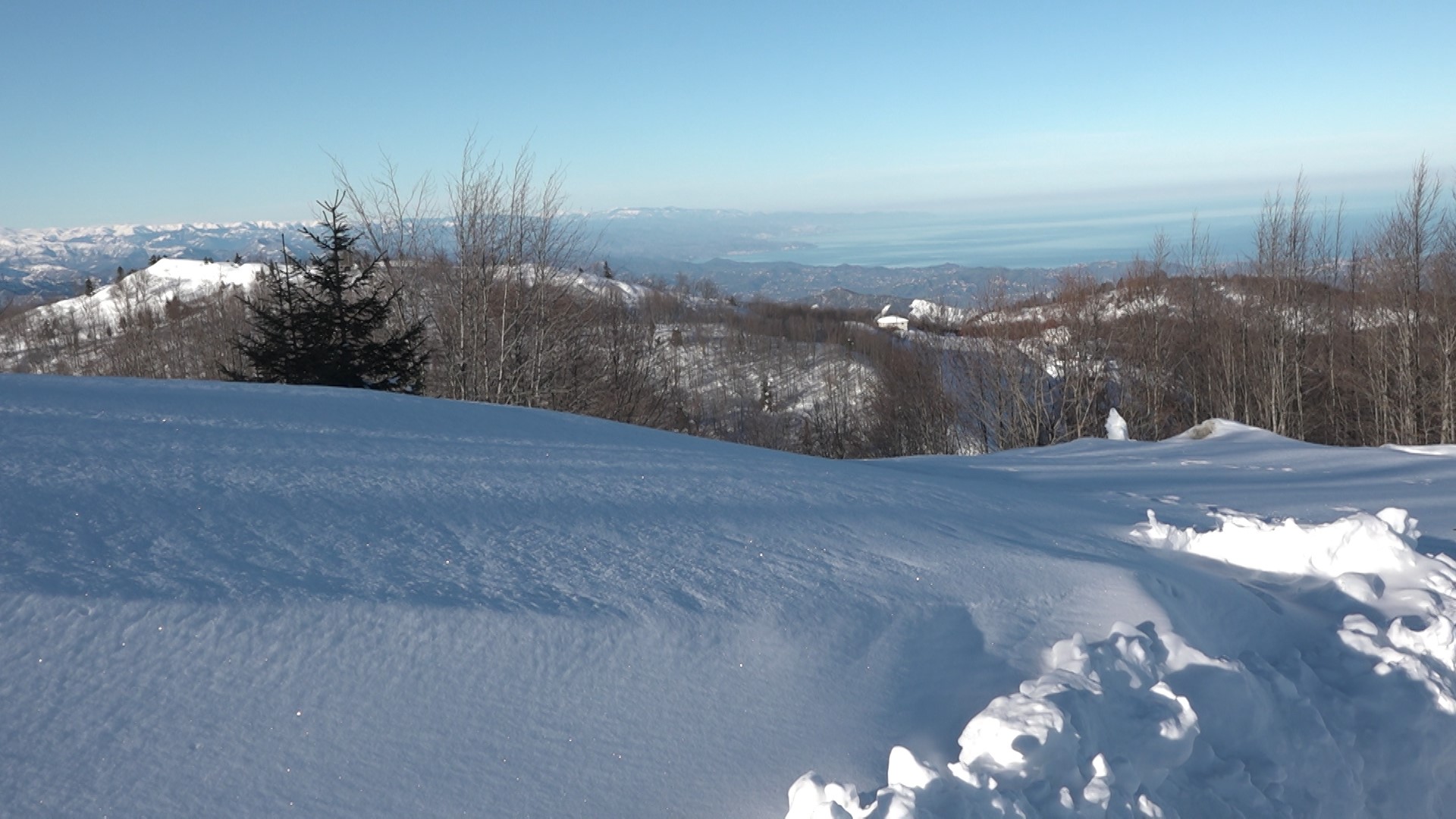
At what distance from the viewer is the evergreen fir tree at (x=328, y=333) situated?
16.4 m

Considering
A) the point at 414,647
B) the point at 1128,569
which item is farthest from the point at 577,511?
the point at 1128,569

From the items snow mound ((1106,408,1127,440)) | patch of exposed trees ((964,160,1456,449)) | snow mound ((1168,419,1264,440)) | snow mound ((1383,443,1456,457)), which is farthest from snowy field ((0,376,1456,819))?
patch of exposed trees ((964,160,1456,449))

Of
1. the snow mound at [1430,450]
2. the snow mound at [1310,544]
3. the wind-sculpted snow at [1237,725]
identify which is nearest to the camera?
the wind-sculpted snow at [1237,725]

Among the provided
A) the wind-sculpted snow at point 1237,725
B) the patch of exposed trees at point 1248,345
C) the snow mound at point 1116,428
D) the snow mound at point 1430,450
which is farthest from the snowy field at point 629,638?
the patch of exposed trees at point 1248,345

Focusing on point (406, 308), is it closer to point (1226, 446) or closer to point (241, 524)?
point (1226, 446)

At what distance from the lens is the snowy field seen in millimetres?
2324

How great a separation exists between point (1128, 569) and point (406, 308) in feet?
72.8

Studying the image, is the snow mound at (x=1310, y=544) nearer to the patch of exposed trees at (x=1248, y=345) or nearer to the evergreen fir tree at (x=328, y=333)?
the evergreen fir tree at (x=328, y=333)

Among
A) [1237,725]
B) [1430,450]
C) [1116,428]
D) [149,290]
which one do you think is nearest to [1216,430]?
[1116,428]

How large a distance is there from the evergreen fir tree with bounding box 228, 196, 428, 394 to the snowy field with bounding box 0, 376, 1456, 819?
11537 mm

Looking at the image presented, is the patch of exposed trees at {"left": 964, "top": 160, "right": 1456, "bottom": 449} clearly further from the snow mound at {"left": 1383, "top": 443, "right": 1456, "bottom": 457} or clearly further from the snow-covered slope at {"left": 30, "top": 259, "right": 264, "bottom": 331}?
the snow-covered slope at {"left": 30, "top": 259, "right": 264, "bottom": 331}

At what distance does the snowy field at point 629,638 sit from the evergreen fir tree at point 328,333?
1154 cm

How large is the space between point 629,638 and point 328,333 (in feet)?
50.9

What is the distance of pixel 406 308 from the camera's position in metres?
23.6
